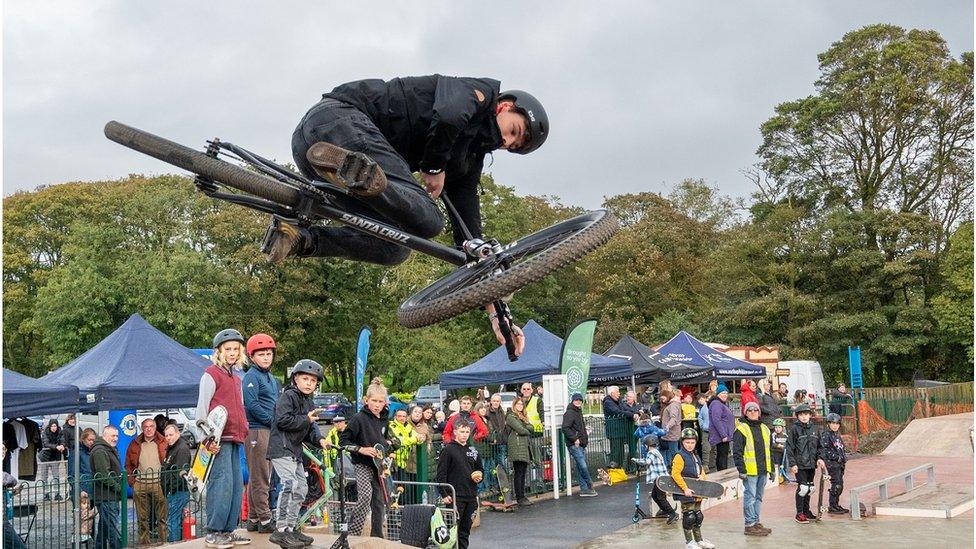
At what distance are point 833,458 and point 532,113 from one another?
11651 millimetres

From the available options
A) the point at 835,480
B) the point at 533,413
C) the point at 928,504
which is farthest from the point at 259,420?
the point at 928,504

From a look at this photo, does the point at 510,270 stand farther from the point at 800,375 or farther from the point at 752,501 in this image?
the point at 800,375

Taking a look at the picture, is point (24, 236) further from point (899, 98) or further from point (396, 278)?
point (899, 98)

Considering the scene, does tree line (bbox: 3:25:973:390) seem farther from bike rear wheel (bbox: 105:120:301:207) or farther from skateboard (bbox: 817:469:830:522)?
bike rear wheel (bbox: 105:120:301:207)

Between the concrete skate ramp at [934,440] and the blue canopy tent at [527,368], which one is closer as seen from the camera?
the blue canopy tent at [527,368]

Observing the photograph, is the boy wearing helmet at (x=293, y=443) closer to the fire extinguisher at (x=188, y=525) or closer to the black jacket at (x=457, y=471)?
the black jacket at (x=457, y=471)

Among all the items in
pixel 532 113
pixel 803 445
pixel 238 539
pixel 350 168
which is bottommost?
pixel 803 445

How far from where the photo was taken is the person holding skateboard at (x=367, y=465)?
29.6ft

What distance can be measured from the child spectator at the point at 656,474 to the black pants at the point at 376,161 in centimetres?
907

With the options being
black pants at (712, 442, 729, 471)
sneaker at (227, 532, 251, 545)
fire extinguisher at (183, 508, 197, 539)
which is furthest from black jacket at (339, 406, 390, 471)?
black pants at (712, 442, 729, 471)

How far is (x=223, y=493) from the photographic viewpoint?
6.84 meters

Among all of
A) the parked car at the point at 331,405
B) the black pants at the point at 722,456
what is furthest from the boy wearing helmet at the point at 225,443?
the parked car at the point at 331,405

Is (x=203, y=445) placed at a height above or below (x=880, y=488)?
above

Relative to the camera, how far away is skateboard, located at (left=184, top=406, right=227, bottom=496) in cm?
668
